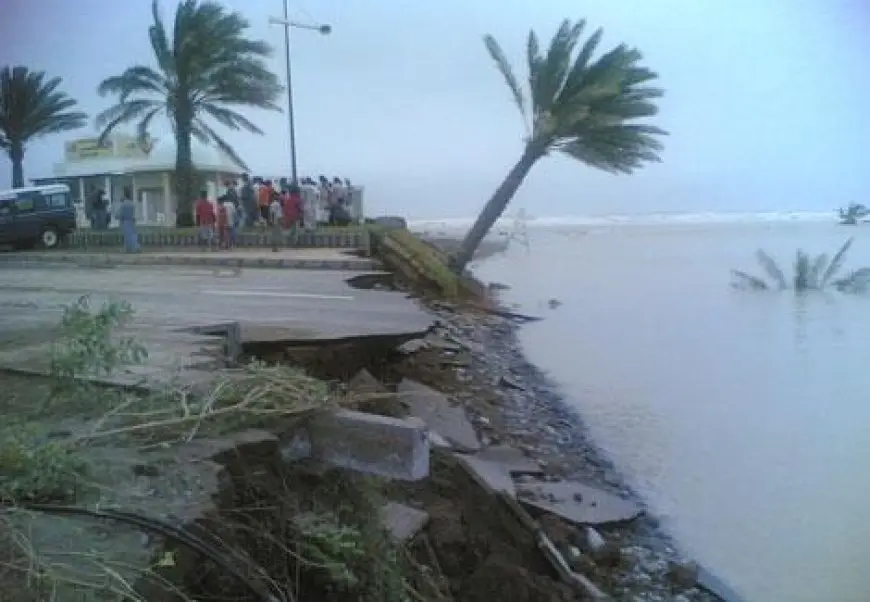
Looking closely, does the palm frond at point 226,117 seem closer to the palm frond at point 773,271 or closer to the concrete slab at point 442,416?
the concrete slab at point 442,416

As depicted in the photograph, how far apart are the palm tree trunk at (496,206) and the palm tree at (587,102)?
133 mm

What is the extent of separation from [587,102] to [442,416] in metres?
10.6

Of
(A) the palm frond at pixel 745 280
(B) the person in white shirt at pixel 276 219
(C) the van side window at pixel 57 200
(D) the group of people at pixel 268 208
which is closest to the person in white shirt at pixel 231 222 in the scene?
(D) the group of people at pixel 268 208

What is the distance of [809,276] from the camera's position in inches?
740

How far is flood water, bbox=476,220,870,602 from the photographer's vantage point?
5914 millimetres

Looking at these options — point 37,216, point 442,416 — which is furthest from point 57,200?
point 442,416

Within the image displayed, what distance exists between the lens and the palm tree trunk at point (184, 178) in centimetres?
1380

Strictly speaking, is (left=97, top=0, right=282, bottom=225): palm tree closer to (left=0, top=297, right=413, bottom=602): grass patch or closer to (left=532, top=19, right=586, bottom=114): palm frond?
(left=532, top=19, right=586, bottom=114): palm frond

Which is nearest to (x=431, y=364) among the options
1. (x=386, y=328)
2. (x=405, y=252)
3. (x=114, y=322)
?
(x=386, y=328)

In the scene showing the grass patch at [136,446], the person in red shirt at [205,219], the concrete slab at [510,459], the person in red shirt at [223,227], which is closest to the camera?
the grass patch at [136,446]

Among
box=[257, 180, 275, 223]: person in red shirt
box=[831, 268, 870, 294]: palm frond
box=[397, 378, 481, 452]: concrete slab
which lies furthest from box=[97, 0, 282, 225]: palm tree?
box=[831, 268, 870, 294]: palm frond

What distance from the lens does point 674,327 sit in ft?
55.5

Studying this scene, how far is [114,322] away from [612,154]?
13660 mm

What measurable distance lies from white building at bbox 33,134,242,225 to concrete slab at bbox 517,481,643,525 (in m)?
6.18
